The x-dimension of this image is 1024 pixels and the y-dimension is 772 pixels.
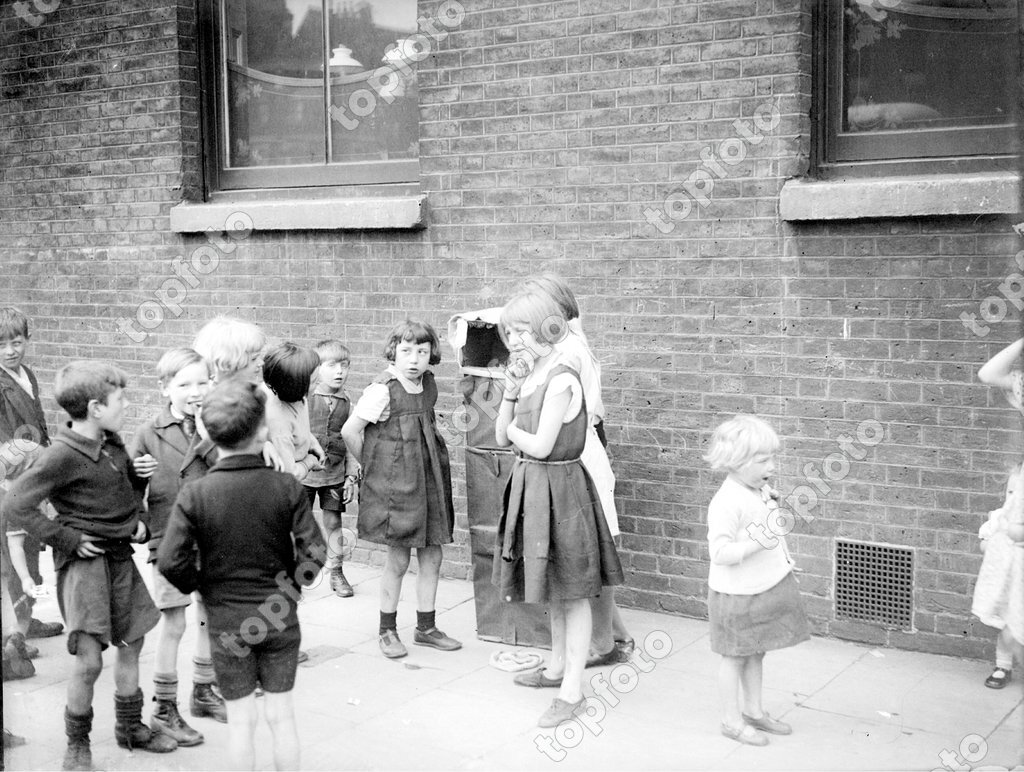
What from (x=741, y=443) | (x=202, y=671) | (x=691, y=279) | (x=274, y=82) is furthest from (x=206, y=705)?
(x=274, y=82)

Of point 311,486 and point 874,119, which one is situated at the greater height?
point 874,119

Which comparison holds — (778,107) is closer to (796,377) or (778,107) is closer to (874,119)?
(874,119)

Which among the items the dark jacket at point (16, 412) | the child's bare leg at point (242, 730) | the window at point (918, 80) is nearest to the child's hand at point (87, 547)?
the child's bare leg at point (242, 730)

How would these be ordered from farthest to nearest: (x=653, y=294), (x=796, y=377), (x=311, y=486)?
(x=311, y=486) → (x=653, y=294) → (x=796, y=377)

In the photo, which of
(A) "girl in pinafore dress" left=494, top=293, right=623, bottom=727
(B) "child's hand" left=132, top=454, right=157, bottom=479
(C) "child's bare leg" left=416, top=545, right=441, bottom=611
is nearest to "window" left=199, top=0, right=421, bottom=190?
(C) "child's bare leg" left=416, top=545, right=441, bottom=611

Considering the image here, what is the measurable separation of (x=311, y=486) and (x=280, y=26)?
9.83ft

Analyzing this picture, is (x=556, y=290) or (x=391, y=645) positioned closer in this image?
(x=556, y=290)

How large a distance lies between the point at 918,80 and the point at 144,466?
3711 millimetres

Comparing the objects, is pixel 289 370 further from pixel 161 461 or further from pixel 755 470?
pixel 755 470

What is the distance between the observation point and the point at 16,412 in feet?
18.6

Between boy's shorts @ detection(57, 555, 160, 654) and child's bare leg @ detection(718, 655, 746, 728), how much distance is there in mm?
2081

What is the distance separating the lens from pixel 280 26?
24.2ft

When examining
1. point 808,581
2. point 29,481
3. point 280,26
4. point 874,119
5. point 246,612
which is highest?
point 280,26

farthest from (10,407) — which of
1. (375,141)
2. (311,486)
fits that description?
(375,141)
